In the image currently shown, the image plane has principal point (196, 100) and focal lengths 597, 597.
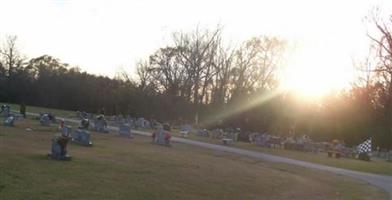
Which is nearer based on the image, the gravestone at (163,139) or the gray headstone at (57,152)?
the gray headstone at (57,152)

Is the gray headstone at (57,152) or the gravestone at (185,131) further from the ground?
the gravestone at (185,131)

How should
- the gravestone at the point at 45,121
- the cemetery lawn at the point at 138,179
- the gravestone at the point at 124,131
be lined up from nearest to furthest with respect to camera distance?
the cemetery lawn at the point at 138,179 → the gravestone at the point at 124,131 → the gravestone at the point at 45,121

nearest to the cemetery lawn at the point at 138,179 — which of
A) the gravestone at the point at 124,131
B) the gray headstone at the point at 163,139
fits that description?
the gray headstone at the point at 163,139

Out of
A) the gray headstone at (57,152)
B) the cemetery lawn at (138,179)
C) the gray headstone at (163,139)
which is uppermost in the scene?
the gray headstone at (163,139)

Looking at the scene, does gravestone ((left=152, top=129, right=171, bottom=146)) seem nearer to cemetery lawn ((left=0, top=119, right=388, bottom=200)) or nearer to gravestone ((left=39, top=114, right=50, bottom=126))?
cemetery lawn ((left=0, top=119, right=388, bottom=200))

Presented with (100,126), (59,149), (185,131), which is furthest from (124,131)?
(59,149)

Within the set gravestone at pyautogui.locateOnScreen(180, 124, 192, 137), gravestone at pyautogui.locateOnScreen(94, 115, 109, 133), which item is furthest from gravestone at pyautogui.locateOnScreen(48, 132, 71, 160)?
gravestone at pyautogui.locateOnScreen(180, 124, 192, 137)

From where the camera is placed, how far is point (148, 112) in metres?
69.6

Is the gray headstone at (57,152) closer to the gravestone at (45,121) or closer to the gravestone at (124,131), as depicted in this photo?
the gravestone at (124,131)

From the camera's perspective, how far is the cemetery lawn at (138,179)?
526 inches

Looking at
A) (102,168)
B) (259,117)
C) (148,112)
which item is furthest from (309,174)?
(148,112)

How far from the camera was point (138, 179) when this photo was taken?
16.4 m

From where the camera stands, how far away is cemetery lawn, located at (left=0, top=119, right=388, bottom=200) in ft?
43.9

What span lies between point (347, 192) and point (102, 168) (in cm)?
815
